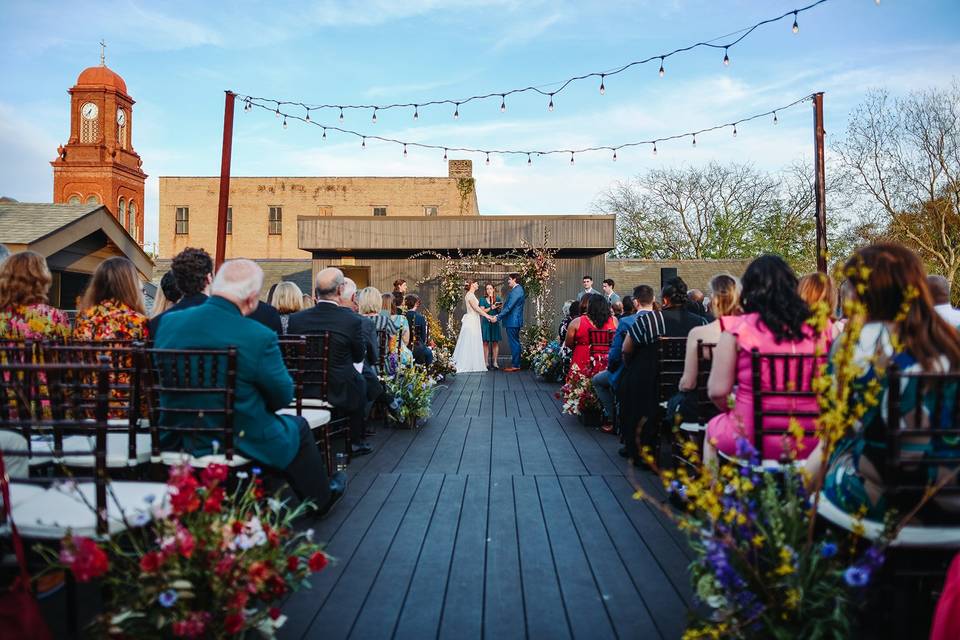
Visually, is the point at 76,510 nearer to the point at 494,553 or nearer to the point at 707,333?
the point at 494,553

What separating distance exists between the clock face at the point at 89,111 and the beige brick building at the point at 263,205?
15259 millimetres

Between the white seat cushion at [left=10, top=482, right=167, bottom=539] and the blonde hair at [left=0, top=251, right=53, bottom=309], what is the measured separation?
2.24m

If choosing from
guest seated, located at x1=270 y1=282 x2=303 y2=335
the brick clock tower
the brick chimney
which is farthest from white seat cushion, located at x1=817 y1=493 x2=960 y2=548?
the brick clock tower

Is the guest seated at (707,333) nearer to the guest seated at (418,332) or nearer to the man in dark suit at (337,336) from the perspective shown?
the man in dark suit at (337,336)

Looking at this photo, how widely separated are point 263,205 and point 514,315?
35070 millimetres

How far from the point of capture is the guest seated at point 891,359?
2658 millimetres

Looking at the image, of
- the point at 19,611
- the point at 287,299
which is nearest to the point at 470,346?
the point at 287,299

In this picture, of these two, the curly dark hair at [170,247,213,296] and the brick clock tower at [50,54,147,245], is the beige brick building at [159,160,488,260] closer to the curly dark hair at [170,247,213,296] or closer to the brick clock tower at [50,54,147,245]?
the brick clock tower at [50,54,147,245]

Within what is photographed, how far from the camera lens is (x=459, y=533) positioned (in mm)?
4547

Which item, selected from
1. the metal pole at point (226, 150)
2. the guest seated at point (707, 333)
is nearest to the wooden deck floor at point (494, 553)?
the guest seated at point (707, 333)

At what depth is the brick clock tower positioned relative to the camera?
184 feet

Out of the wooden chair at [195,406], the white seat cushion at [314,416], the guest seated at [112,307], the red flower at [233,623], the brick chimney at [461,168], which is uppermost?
the brick chimney at [461,168]

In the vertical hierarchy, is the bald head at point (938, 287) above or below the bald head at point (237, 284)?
above

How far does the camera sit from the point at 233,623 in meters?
2.48
